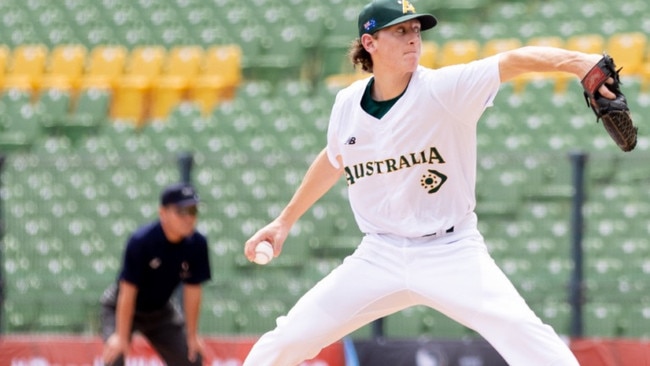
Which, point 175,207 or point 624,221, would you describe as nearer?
point 175,207

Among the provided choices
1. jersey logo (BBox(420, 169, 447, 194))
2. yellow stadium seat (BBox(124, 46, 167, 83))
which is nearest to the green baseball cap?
jersey logo (BBox(420, 169, 447, 194))

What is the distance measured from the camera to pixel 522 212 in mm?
11000

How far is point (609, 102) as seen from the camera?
206 inches

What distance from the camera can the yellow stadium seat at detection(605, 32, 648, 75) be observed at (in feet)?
51.0

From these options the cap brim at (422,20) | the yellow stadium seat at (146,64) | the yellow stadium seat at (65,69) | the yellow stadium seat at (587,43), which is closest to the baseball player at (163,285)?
the cap brim at (422,20)

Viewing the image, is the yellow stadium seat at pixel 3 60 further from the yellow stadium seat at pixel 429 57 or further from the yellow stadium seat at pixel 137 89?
the yellow stadium seat at pixel 429 57

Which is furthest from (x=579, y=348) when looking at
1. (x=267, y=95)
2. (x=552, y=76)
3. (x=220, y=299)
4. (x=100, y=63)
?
(x=100, y=63)

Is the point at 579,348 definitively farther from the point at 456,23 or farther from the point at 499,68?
the point at 456,23

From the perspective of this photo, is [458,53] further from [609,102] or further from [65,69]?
[609,102]

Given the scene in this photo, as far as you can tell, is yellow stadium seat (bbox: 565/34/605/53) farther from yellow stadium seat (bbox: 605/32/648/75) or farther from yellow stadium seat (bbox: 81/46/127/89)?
yellow stadium seat (bbox: 81/46/127/89)

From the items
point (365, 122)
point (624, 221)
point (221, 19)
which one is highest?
point (221, 19)

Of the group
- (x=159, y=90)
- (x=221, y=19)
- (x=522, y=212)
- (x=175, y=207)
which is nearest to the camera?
(x=175, y=207)

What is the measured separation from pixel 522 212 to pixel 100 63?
9.38 m

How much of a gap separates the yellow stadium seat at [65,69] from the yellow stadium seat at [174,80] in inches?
49.7
